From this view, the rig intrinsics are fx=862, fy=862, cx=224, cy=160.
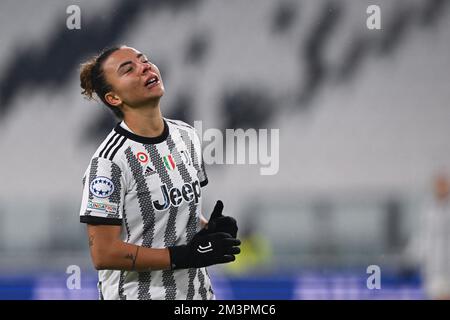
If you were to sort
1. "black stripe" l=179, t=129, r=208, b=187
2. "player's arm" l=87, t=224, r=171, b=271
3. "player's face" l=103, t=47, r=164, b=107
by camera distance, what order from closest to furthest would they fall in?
1. "player's arm" l=87, t=224, r=171, b=271
2. "player's face" l=103, t=47, r=164, b=107
3. "black stripe" l=179, t=129, r=208, b=187

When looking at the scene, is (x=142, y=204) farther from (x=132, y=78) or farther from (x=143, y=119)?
(x=132, y=78)

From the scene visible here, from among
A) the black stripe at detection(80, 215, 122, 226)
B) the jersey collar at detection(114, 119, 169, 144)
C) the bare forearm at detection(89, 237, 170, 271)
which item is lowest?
the bare forearm at detection(89, 237, 170, 271)

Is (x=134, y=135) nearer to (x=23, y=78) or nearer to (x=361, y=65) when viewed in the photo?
(x=23, y=78)

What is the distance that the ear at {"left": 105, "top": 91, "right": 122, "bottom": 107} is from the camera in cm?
279

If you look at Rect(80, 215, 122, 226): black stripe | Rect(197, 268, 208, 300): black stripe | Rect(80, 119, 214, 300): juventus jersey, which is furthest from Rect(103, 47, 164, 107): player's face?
Rect(197, 268, 208, 300): black stripe

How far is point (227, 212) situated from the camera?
25.4ft

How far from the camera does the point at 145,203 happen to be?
2.69 meters

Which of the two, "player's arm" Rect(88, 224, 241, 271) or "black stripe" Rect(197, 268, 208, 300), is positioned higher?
"player's arm" Rect(88, 224, 241, 271)

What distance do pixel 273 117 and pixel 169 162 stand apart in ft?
18.0

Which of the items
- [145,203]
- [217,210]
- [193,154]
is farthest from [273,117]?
[145,203]

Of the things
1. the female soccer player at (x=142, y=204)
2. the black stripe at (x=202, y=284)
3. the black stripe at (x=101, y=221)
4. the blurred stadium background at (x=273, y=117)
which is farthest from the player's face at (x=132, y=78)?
the blurred stadium background at (x=273, y=117)

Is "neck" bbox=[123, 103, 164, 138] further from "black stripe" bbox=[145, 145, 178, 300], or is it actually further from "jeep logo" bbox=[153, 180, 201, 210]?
"jeep logo" bbox=[153, 180, 201, 210]

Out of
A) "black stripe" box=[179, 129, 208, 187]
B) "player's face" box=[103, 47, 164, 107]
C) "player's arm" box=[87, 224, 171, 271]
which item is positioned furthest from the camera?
"black stripe" box=[179, 129, 208, 187]
